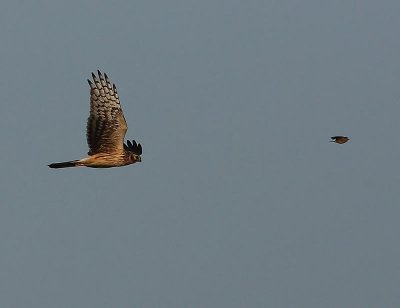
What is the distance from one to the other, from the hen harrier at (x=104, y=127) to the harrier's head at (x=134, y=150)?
2.22ft

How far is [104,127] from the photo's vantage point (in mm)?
62969

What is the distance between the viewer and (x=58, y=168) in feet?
204

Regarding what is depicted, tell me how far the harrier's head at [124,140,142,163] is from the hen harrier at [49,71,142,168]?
2.22 feet

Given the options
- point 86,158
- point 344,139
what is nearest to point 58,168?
point 86,158

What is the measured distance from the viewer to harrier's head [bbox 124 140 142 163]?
64.1 meters

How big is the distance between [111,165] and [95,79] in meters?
3.27

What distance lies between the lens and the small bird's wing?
206 feet

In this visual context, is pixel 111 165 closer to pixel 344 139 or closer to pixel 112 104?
pixel 112 104

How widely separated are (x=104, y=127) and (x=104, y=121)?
9.0 inches

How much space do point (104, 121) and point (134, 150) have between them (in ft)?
7.62

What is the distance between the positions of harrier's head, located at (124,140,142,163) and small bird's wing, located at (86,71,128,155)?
95 cm

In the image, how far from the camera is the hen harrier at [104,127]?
206 ft

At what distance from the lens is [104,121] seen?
62906 mm

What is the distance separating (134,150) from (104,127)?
7.16ft
